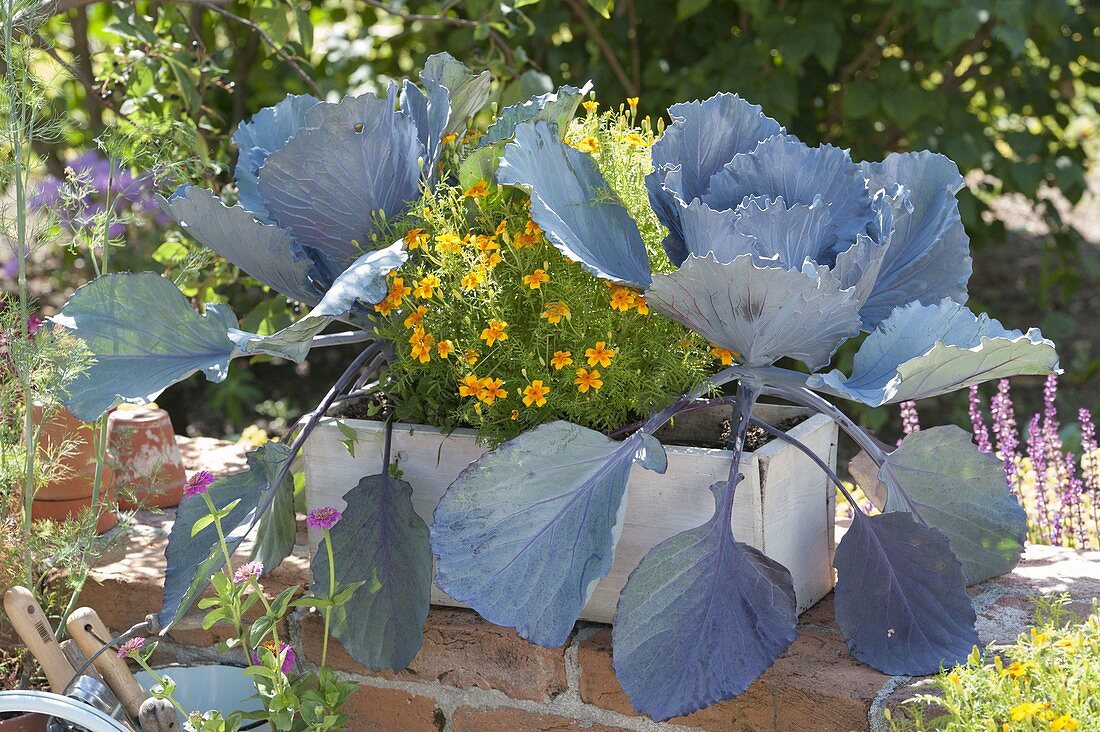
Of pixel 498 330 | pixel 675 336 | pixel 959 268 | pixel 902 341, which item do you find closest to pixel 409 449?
pixel 498 330

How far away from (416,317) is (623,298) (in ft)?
0.79

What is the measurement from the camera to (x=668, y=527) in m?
1.34

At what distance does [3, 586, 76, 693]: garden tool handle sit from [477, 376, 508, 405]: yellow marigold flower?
0.57 m

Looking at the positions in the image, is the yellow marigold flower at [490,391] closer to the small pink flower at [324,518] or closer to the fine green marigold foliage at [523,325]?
the fine green marigold foliage at [523,325]

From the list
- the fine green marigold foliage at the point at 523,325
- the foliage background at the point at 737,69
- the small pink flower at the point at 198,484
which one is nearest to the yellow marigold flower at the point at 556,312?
the fine green marigold foliage at the point at 523,325

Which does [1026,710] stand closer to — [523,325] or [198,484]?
[523,325]

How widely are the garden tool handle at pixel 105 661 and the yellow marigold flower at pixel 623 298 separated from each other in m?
0.73

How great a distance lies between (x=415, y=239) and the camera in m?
1.34

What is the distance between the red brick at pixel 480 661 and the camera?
1.39 metres

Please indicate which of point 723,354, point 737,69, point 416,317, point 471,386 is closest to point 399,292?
point 416,317

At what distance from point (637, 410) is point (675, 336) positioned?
0.33 feet

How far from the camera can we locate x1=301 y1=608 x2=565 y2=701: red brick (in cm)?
139

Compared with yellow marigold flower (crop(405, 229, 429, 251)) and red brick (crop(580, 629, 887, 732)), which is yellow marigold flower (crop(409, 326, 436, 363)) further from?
red brick (crop(580, 629, 887, 732))

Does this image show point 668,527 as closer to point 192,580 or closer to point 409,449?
point 409,449
